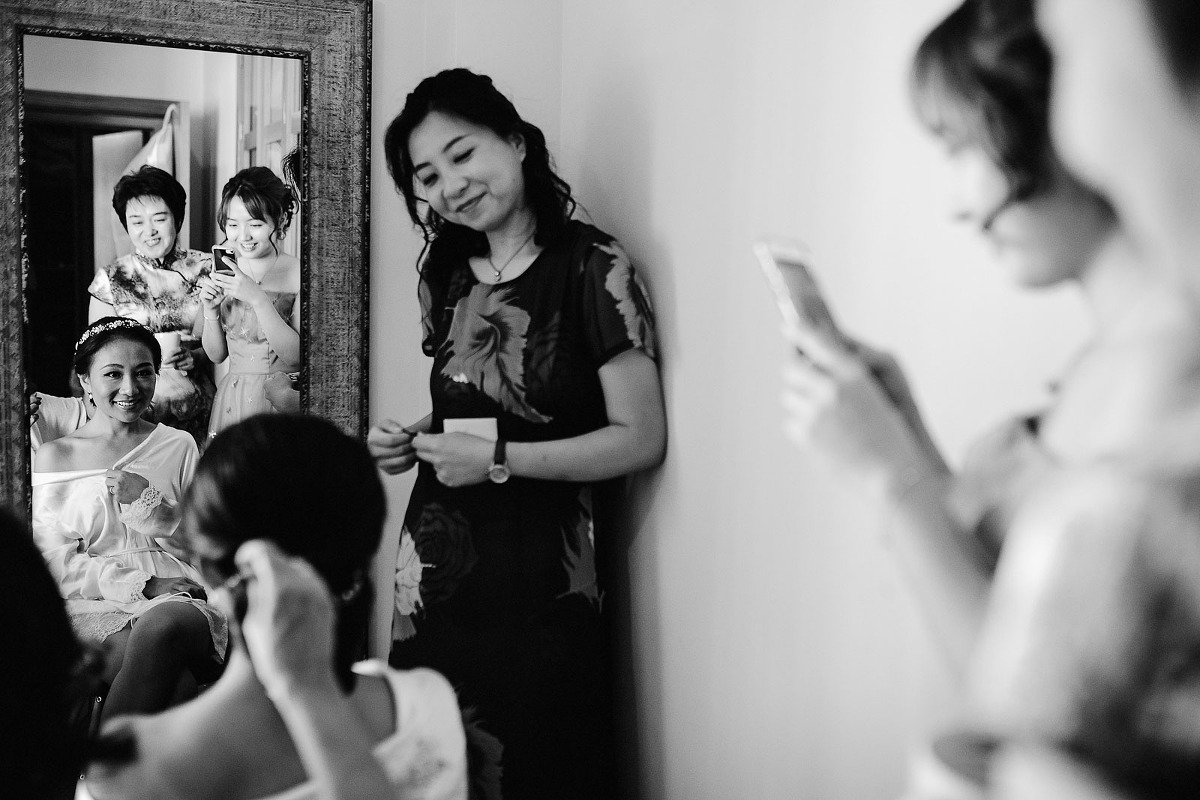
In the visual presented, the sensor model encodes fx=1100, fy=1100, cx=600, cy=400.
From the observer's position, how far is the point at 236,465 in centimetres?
108

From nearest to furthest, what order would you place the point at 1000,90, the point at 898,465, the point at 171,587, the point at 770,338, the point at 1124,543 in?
the point at 1124,543, the point at 1000,90, the point at 898,465, the point at 770,338, the point at 171,587

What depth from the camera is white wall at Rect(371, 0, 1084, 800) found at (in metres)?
1.22

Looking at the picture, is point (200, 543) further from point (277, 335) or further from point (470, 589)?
point (277, 335)

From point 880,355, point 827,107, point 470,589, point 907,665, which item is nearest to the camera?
point 880,355

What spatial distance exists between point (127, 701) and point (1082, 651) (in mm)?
2039

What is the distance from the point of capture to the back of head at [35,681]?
2.82 feet

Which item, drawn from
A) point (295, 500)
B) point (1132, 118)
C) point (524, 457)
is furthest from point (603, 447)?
point (1132, 118)

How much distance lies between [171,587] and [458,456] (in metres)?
0.85

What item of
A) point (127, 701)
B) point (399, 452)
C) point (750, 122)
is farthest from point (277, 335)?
point (750, 122)

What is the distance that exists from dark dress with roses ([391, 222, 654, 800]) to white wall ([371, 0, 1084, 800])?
118mm

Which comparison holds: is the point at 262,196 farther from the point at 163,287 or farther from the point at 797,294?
the point at 797,294

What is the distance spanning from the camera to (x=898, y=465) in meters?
0.76

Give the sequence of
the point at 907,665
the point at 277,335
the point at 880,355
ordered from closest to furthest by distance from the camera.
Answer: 1. the point at 880,355
2. the point at 907,665
3. the point at 277,335

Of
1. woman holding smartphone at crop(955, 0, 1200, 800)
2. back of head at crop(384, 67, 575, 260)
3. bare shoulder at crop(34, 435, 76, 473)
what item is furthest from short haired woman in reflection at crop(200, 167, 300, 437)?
woman holding smartphone at crop(955, 0, 1200, 800)
